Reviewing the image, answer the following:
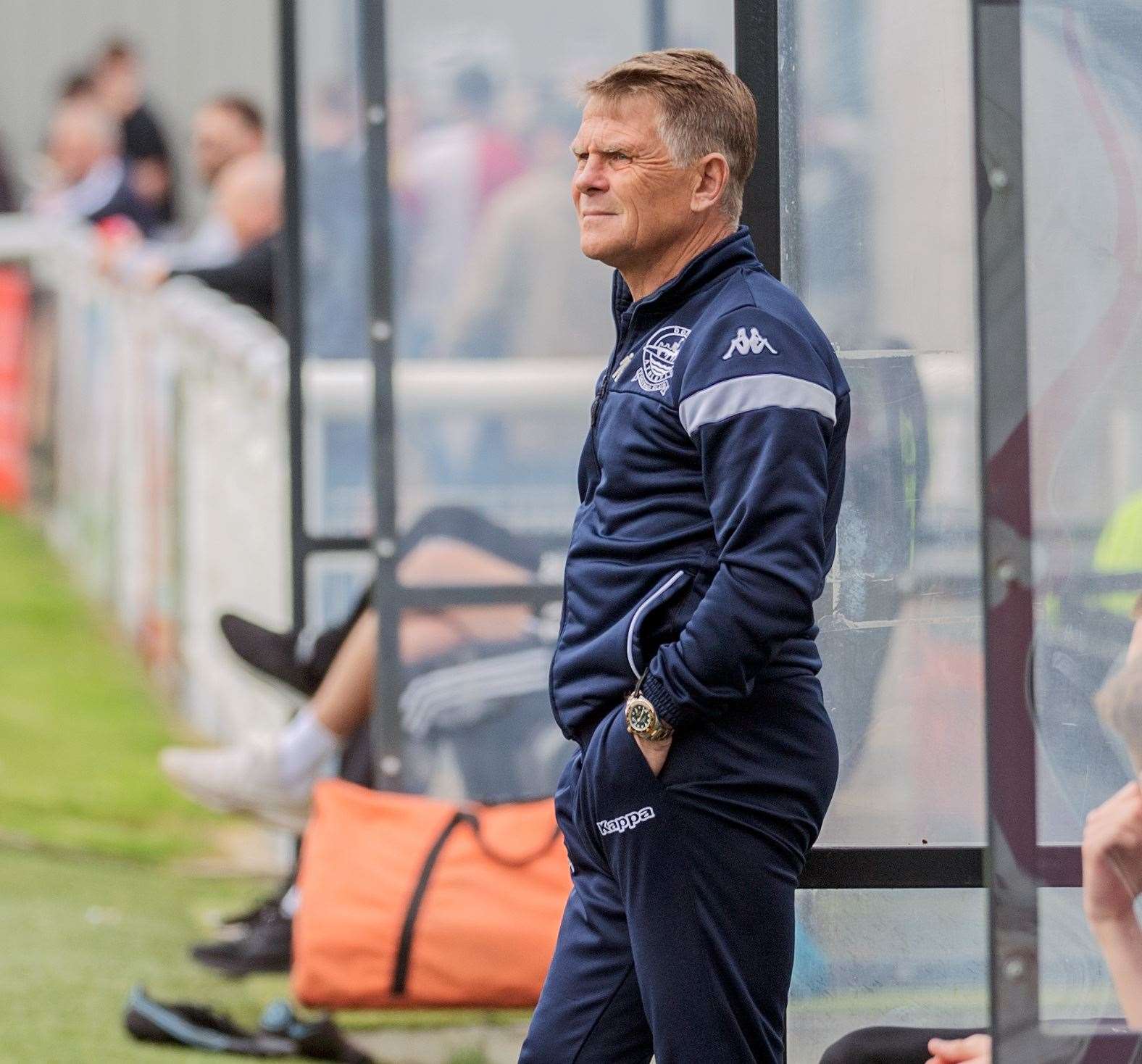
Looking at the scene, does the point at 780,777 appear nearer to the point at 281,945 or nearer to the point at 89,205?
the point at 281,945

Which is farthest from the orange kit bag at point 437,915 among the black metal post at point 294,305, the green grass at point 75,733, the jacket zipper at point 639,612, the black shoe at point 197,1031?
the green grass at point 75,733

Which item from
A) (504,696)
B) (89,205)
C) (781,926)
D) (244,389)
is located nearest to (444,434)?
(504,696)

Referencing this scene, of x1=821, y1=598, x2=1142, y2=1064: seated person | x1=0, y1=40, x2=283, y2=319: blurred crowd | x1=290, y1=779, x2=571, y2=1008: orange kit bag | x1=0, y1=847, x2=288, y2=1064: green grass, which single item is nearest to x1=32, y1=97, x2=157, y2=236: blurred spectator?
x1=0, y1=40, x2=283, y2=319: blurred crowd

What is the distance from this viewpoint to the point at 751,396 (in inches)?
94.2

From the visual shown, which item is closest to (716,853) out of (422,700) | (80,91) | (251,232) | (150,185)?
(422,700)

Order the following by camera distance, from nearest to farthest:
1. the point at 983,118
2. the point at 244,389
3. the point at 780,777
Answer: the point at 983,118 < the point at 780,777 < the point at 244,389

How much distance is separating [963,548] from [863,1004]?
611 mm

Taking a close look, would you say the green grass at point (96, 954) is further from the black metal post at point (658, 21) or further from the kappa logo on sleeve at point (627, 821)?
the black metal post at point (658, 21)

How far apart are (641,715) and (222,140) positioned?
625cm

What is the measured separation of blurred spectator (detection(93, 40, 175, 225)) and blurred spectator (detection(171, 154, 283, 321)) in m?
6.18

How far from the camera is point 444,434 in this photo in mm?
4695

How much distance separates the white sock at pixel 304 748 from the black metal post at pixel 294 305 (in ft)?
1.45

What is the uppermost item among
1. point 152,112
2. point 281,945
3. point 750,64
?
point 152,112

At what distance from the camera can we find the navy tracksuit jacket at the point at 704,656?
2.39 meters
